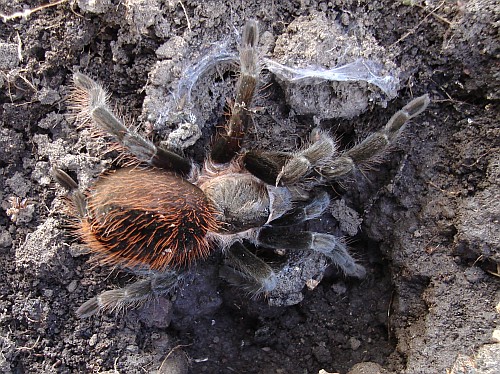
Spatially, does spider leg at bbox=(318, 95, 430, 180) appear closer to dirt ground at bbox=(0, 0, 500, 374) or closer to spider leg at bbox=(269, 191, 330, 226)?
dirt ground at bbox=(0, 0, 500, 374)

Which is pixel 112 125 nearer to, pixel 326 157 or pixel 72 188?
pixel 72 188

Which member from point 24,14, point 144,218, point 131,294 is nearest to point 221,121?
point 144,218

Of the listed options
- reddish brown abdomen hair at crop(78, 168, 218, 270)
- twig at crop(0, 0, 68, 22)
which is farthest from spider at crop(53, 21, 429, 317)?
twig at crop(0, 0, 68, 22)

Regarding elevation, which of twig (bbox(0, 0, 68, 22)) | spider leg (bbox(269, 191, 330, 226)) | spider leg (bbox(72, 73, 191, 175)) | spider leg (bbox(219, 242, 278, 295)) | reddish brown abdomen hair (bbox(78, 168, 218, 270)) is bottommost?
spider leg (bbox(219, 242, 278, 295))

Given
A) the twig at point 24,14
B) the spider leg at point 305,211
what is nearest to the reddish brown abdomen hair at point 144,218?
the spider leg at point 305,211

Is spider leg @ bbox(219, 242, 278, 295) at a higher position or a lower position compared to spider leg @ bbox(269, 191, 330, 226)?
lower

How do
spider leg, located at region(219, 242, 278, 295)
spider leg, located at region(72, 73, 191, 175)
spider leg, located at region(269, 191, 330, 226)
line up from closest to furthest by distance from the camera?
spider leg, located at region(72, 73, 191, 175) < spider leg, located at region(219, 242, 278, 295) < spider leg, located at region(269, 191, 330, 226)

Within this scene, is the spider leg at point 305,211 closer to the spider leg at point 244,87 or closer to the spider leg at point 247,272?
the spider leg at point 247,272
